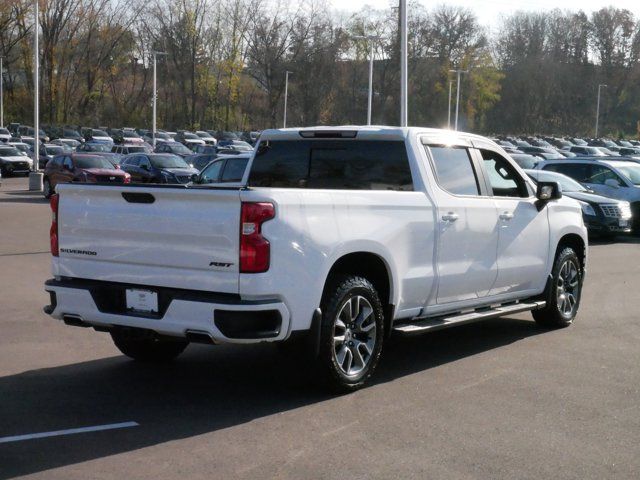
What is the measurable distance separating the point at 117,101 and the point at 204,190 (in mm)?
103239

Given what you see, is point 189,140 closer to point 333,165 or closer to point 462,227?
point 333,165

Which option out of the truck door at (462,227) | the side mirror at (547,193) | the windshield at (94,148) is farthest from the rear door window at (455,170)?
the windshield at (94,148)

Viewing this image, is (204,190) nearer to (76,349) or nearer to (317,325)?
(317,325)

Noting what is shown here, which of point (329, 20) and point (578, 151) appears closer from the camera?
point (578, 151)

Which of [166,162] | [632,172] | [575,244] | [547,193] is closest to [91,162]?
[166,162]

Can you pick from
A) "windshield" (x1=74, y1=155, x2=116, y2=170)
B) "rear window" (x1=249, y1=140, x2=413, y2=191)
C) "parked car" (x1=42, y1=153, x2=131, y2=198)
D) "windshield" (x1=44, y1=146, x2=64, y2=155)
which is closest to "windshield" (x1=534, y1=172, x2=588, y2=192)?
"rear window" (x1=249, y1=140, x2=413, y2=191)

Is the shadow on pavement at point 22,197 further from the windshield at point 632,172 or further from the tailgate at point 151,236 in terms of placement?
the tailgate at point 151,236

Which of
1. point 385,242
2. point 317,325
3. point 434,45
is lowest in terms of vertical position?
point 317,325

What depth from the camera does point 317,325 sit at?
651 centimetres

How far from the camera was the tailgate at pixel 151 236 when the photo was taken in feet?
20.3

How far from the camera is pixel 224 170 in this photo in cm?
2211

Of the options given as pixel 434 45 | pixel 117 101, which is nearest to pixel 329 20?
pixel 434 45

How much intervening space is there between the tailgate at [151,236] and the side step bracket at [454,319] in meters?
1.85

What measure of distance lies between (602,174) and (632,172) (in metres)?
0.82
